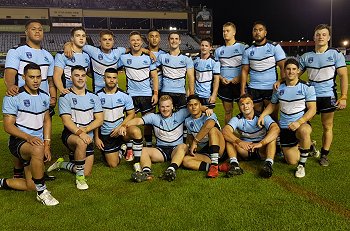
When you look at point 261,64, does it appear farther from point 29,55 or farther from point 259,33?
point 29,55

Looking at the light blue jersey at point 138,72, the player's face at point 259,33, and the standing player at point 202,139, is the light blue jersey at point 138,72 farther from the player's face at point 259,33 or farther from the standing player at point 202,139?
the player's face at point 259,33

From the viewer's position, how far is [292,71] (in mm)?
4902

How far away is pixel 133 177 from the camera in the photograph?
15.3ft

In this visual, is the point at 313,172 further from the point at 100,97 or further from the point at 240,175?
the point at 100,97

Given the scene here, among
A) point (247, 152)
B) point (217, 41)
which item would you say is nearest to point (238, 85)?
point (247, 152)

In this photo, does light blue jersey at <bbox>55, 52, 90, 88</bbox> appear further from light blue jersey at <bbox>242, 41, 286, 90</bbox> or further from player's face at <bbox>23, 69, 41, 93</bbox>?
light blue jersey at <bbox>242, 41, 286, 90</bbox>

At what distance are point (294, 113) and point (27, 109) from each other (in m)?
3.57

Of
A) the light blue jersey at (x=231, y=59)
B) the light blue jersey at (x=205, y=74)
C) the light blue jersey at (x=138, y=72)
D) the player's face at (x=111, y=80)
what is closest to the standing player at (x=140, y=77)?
the light blue jersey at (x=138, y=72)

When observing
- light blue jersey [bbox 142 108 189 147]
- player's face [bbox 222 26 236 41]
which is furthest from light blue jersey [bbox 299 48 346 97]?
light blue jersey [bbox 142 108 189 147]

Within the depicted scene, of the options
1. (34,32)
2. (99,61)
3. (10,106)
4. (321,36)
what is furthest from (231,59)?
(10,106)

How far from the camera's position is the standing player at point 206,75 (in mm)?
6227

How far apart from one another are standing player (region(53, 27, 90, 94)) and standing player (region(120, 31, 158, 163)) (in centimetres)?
69

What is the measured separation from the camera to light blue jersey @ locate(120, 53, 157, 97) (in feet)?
19.6

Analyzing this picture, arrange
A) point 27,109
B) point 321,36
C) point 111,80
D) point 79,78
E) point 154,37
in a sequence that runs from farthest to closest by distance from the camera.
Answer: point 154,37 < point 111,80 < point 321,36 < point 79,78 < point 27,109
